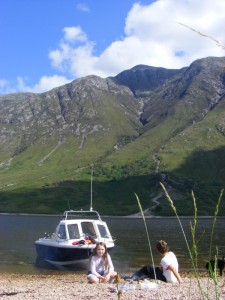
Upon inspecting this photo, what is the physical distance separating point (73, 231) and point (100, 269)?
1981cm

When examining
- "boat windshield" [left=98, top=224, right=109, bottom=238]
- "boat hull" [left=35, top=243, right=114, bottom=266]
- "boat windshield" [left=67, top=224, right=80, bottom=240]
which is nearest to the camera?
"boat hull" [left=35, top=243, right=114, bottom=266]

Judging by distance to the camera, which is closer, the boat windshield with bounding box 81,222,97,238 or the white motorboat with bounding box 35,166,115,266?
the white motorboat with bounding box 35,166,115,266

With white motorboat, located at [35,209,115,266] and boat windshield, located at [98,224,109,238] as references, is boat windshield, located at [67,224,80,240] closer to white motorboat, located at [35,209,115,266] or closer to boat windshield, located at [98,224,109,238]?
white motorboat, located at [35,209,115,266]

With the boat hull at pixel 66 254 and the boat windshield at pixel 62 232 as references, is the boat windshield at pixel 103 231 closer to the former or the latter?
the boat windshield at pixel 62 232

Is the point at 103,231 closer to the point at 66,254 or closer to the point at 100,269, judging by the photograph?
the point at 66,254

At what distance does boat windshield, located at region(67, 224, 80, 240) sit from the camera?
128ft

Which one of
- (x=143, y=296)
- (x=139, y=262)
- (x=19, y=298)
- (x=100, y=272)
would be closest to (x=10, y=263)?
(x=139, y=262)

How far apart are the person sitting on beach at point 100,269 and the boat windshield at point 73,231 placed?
19260 millimetres

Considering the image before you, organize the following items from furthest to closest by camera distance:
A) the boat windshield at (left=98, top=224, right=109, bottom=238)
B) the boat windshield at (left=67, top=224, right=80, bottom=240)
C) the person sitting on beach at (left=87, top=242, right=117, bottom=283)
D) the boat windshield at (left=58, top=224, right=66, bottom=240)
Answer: the boat windshield at (left=98, top=224, right=109, bottom=238)
the boat windshield at (left=58, top=224, right=66, bottom=240)
the boat windshield at (left=67, top=224, right=80, bottom=240)
the person sitting on beach at (left=87, top=242, right=117, bottom=283)

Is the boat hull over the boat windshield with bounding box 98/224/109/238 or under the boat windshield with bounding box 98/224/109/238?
under

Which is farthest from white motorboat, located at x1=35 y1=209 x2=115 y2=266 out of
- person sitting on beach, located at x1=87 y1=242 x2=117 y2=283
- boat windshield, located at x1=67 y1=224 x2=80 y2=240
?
person sitting on beach, located at x1=87 y1=242 x2=117 y2=283

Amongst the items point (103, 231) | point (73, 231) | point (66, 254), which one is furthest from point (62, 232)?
point (103, 231)

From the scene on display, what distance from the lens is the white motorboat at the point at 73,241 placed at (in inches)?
1471

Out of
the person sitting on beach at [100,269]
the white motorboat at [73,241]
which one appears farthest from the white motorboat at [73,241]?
the person sitting on beach at [100,269]
